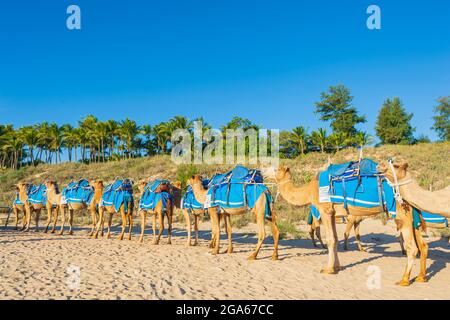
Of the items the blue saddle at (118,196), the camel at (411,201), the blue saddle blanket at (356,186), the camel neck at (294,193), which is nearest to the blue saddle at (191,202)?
the blue saddle at (118,196)

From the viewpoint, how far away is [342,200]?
7488 mm

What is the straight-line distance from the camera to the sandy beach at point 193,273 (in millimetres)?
6000

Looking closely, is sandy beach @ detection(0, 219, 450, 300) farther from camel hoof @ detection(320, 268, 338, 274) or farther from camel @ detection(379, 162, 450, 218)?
camel @ detection(379, 162, 450, 218)

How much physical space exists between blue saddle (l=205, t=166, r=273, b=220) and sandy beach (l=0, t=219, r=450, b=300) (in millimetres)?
1479

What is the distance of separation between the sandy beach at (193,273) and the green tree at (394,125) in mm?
44133

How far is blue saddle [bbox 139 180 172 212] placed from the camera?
41.4ft

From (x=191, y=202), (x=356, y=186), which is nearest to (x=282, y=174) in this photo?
(x=356, y=186)

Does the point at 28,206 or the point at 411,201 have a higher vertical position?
the point at 411,201

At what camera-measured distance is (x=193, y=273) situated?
765 centimetres

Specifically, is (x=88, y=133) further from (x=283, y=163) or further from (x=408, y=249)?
(x=408, y=249)

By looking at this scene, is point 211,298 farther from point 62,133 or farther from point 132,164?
point 62,133

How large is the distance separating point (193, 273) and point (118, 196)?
274 inches
